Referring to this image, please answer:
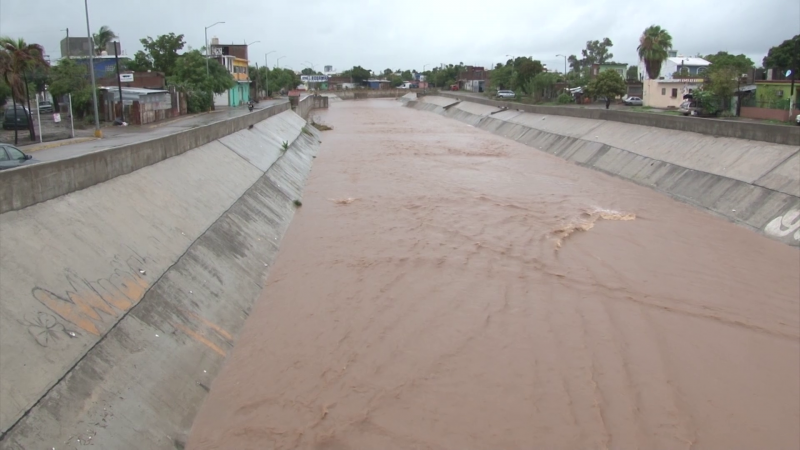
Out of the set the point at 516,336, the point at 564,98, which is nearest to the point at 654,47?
the point at 564,98

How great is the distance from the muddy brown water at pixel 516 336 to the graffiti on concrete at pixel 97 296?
1905 millimetres

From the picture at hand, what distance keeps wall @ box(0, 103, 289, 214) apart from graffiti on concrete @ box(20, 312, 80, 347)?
251 cm

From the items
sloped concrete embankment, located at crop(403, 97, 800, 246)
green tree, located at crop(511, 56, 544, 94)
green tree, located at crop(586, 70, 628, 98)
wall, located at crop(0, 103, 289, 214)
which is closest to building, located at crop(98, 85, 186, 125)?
wall, located at crop(0, 103, 289, 214)

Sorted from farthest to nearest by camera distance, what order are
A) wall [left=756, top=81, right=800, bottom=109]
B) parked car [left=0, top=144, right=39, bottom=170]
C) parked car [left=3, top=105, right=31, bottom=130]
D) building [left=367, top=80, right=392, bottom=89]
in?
building [left=367, top=80, right=392, bottom=89]
wall [left=756, top=81, right=800, bottom=109]
parked car [left=3, top=105, right=31, bottom=130]
parked car [left=0, top=144, right=39, bottom=170]

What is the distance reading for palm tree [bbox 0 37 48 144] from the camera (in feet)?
96.4

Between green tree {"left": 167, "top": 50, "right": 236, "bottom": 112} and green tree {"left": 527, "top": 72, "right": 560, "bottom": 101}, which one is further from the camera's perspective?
green tree {"left": 527, "top": 72, "right": 560, "bottom": 101}

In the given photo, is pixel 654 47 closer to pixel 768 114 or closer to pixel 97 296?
pixel 768 114

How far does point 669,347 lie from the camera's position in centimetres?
1197

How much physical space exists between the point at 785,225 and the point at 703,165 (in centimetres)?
726

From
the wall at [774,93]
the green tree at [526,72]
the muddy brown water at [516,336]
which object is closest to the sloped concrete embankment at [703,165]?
the muddy brown water at [516,336]

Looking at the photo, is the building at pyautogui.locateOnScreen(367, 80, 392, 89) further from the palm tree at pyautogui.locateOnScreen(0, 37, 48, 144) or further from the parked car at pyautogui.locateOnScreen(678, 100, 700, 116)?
the palm tree at pyautogui.locateOnScreen(0, 37, 48, 144)

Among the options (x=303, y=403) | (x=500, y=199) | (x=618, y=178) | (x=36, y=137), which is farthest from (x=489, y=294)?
(x=36, y=137)

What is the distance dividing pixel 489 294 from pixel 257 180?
40.6 feet

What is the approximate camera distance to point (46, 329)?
829 centimetres
